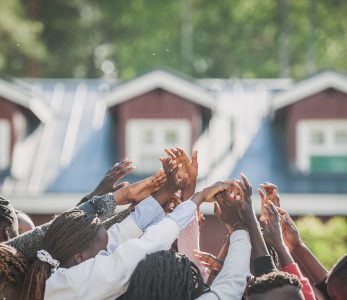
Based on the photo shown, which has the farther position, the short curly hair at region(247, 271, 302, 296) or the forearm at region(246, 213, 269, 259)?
the forearm at region(246, 213, 269, 259)

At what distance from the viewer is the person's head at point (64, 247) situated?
3148 millimetres

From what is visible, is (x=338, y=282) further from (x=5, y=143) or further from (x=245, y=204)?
(x=5, y=143)

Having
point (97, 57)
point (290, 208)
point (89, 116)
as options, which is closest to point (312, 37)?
point (97, 57)

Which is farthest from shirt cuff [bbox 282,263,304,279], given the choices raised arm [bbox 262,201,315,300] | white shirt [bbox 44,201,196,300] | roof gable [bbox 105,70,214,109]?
roof gable [bbox 105,70,214,109]

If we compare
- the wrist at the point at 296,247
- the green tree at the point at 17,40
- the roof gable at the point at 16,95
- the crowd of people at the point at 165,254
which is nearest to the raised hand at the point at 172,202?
the crowd of people at the point at 165,254

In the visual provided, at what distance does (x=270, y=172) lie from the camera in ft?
48.3

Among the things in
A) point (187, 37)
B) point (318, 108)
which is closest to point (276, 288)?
point (318, 108)

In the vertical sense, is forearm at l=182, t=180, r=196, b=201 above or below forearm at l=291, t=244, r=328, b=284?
above

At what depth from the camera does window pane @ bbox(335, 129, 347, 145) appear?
49.9 feet

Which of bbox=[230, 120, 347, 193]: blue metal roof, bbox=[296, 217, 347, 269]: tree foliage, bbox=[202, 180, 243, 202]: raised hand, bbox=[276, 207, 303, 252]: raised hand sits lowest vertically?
bbox=[296, 217, 347, 269]: tree foliage

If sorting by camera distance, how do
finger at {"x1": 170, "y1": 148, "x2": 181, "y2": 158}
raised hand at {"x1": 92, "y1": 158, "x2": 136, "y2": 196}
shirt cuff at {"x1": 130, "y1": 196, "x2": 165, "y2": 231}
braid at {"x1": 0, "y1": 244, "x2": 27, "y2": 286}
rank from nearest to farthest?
braid at {"x1": 0, "y1": 244, "x2": 27, "y2": 286}, shirt cuff at {"x1": 130, "y1": 196, "x2": 165, "y2": 231}, finger at {"x1": 170, "y1": 148, "x2": 181, "y2": 158}, raised hand at {"x1": 92, "y1": 158, "x2": 136, "y2": 196}

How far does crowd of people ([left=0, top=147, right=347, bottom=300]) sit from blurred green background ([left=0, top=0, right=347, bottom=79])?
23.1 m

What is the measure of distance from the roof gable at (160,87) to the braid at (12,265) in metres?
11.7

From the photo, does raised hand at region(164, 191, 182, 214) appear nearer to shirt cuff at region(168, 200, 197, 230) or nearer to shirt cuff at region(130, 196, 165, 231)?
shirt cuff at region(130, 196, 165, 231)
